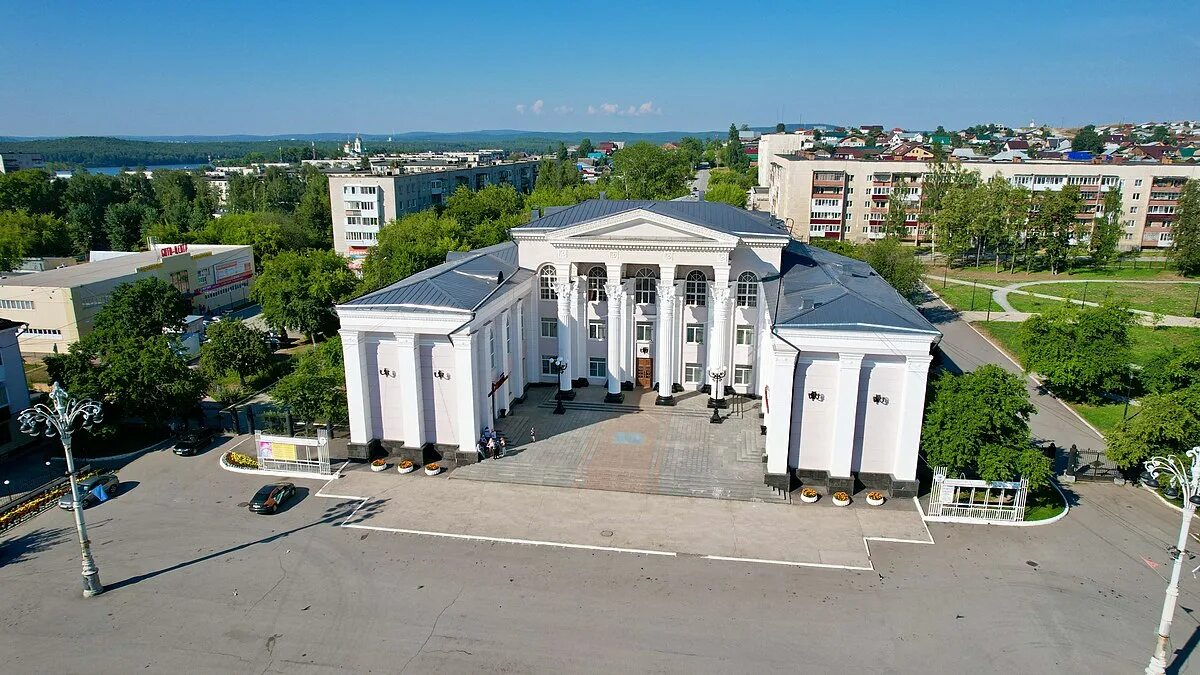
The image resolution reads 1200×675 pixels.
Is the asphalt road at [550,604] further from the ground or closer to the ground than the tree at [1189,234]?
closer to the ground

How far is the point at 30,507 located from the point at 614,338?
1037 inches

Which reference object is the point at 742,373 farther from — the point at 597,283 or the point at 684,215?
the point at 597,283

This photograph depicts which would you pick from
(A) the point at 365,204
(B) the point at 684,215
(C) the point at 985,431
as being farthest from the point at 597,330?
(A) the point at 365,204

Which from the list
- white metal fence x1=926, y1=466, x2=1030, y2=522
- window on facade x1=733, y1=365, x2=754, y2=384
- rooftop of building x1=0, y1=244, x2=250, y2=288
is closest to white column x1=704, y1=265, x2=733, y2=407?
window on facade x1=733, y1=365, x2=754, y2=384

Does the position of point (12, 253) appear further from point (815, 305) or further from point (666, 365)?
point (815, 305)

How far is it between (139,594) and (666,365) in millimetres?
25045

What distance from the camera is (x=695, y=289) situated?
38.6 meters

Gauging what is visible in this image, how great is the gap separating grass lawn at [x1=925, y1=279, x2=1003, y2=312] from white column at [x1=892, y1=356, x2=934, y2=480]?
38881 millimetres

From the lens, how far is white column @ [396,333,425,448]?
30391mm

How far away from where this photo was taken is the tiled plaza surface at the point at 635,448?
3003 centimetres

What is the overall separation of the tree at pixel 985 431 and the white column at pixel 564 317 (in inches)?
728

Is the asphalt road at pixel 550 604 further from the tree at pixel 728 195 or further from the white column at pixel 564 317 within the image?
the tree at pixel 728 195

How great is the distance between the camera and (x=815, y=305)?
2970 centimetres

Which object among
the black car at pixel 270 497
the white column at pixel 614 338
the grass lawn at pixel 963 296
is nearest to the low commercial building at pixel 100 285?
A: the black car at pixel 270 497
